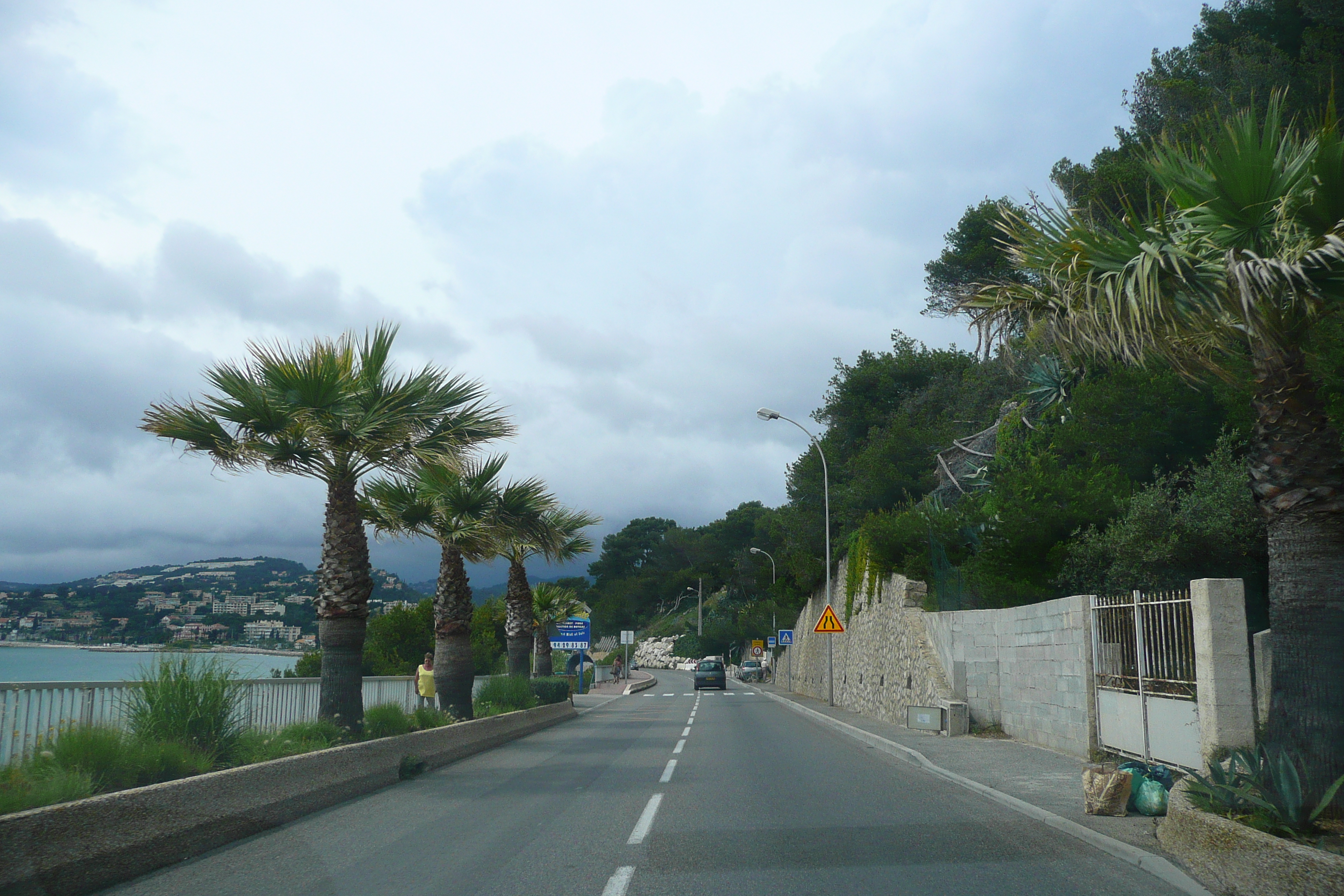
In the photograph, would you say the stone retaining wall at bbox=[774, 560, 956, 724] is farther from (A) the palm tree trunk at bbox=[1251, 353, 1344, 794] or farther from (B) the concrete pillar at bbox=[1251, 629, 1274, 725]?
(A) the palm tree trunk at bbox=[1251, 353, 1344, 794]

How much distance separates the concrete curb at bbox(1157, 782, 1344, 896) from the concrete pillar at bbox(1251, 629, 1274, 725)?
9.99ft

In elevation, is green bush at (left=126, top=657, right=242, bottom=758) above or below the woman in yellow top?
above

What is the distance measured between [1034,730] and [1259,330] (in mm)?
10673

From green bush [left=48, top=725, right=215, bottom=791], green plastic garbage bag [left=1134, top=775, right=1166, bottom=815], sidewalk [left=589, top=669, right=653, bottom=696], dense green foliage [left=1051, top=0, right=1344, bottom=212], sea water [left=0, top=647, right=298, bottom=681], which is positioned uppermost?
dense green foliage [left=1051, top=0, right=1344, bottom=212]

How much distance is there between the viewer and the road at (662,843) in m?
6.12

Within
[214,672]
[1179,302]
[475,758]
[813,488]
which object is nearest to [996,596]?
[475,758]

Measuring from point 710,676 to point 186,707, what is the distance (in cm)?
4274

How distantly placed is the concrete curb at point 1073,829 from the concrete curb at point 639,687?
3087 cm

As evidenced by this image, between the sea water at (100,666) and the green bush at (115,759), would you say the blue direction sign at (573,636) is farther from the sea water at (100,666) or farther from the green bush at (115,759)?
the green bush at (115,759)

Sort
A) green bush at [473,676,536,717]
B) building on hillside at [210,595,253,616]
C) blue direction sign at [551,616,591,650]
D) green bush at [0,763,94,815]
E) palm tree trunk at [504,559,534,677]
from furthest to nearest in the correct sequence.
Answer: blue direction sign at [551,616,591,650], palm tree trunk at [504,559,534,677], green bush at [473,676,536,717], building on hillside at [210,595,253,616], green bush at [0,763,94,815]

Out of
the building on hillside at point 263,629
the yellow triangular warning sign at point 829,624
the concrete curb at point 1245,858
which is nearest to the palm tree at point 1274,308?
the concrete curb at point 1245,858

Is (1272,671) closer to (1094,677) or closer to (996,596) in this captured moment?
(1094,677)

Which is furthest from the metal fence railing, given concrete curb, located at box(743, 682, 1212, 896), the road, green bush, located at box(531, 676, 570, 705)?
green bush, located at box(531, 676, 570, 705)

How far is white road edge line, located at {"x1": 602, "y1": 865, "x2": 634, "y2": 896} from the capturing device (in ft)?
19.3
